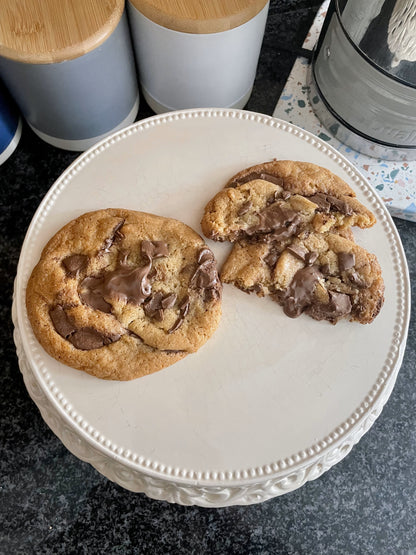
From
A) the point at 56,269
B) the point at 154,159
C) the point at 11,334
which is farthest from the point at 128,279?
the point at 11,334

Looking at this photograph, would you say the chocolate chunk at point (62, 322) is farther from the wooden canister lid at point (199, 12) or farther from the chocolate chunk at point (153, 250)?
the wooden canister lid at point (199, 12)

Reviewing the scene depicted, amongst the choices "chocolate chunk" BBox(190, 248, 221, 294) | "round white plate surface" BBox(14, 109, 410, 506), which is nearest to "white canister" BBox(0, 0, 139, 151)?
"round white plate surface" BBox(14, 109, 410, 506)

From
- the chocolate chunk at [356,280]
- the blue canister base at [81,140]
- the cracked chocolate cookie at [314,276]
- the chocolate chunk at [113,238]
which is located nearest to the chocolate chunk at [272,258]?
the cracked chocolate cookie at [314,276]

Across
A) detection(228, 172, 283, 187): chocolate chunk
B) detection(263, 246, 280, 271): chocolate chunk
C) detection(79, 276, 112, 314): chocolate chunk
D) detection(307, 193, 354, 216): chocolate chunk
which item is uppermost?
detection(307, 193, 354, 216): chocolate chunk

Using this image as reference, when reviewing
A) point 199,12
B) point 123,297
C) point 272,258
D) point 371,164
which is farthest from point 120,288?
point 371,164

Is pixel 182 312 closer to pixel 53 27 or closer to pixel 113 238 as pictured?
pixel 113 238

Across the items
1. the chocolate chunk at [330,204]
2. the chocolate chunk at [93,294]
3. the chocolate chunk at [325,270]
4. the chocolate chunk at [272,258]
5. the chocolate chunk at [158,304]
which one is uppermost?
the chocolate chunk at [330,204]

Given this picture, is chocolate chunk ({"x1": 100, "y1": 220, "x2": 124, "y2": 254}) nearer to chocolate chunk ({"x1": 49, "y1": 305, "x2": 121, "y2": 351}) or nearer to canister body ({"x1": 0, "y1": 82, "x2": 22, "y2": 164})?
chocolate chunk ({"x1": 49, "y1": 305, "x2": 121, "y2": 351})
